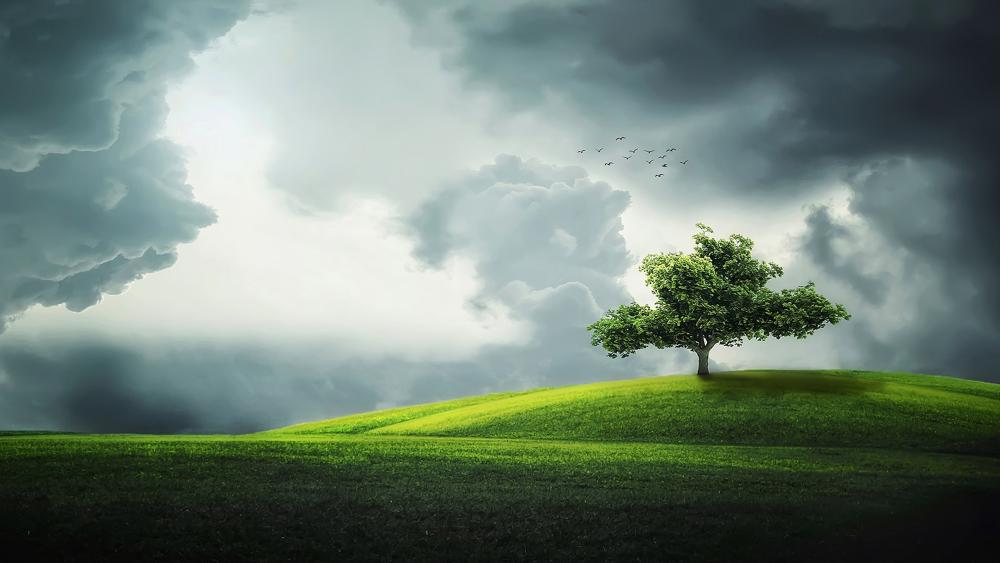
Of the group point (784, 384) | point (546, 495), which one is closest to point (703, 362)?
point (784, 384)

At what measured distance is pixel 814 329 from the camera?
64.4m

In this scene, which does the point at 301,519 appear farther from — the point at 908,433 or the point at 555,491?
the point at 908,433

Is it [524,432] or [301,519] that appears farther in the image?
[524,432]

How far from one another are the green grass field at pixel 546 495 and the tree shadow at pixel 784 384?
8174 mm

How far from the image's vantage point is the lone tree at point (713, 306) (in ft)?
209

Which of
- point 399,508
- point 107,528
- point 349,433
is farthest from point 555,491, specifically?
point 349,433

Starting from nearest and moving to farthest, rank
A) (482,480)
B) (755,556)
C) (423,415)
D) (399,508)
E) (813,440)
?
(755,556) → (399,508) → (482,480) → (813,440) → (423,415)

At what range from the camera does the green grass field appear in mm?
20562

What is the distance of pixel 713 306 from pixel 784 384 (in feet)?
35.6

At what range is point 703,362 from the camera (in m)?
68.9

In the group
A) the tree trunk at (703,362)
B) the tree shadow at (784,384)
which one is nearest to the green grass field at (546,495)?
the tree shadow at (784,384)

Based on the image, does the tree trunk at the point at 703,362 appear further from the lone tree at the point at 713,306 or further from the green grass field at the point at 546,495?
the green grass field at the point at 546,495

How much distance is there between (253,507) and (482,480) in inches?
418

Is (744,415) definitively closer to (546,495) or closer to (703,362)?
(703,362)
